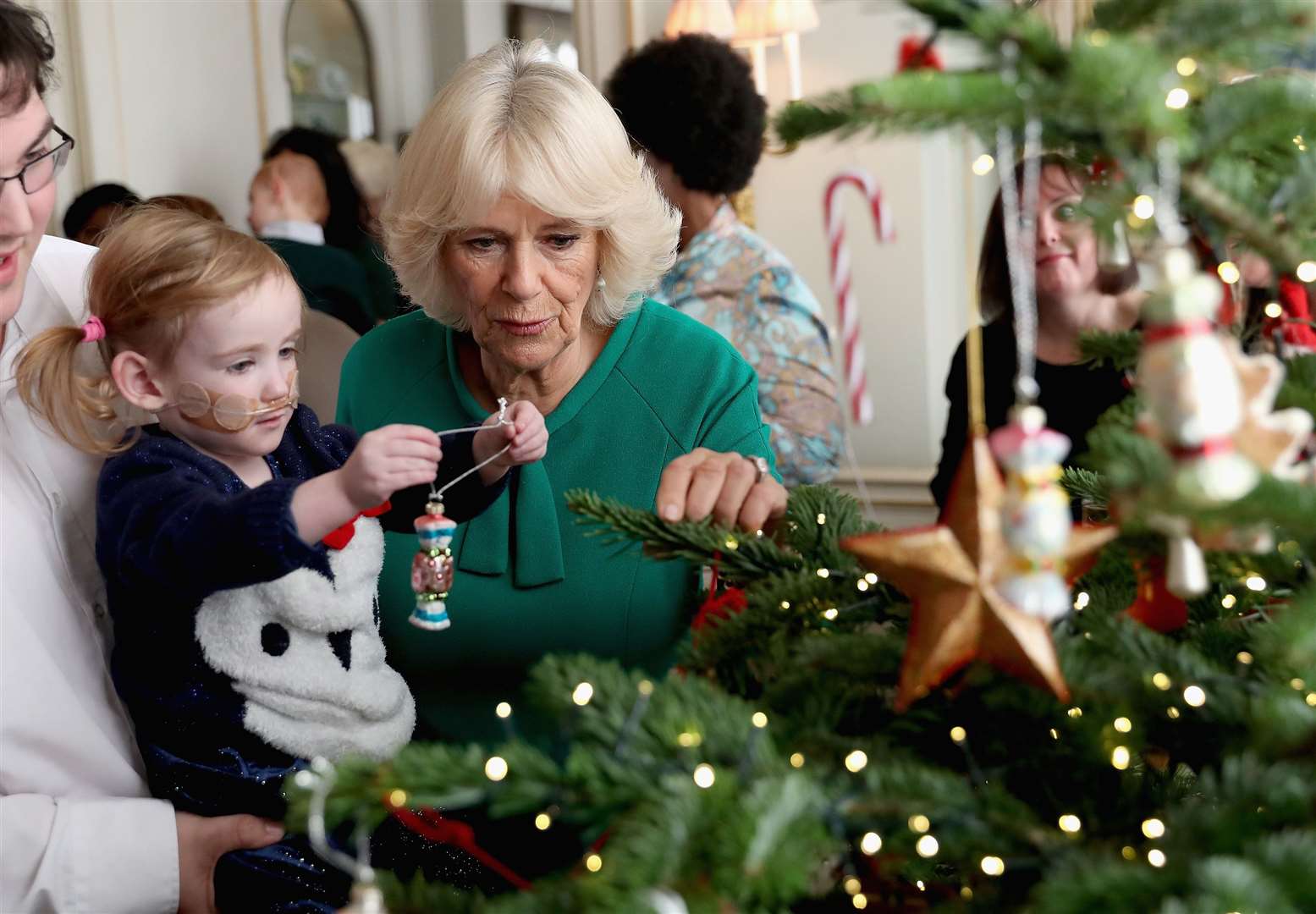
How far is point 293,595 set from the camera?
1.04 meters

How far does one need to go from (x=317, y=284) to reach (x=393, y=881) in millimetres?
2664

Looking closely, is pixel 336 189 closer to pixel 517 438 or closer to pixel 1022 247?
pixel 517 438

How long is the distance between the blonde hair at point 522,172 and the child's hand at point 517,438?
11.0 inches

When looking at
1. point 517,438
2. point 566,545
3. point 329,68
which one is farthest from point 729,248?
point 329,68

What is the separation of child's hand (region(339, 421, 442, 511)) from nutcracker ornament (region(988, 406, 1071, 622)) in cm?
48

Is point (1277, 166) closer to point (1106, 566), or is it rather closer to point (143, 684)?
point (1106, 566)

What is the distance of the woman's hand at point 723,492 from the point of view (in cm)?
94

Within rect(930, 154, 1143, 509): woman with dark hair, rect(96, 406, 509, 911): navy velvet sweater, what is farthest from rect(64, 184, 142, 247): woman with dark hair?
rect(96, 406, 509, 911): navy velvet sweater

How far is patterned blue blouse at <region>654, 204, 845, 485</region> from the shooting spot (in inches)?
91.2

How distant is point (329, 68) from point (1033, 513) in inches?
174

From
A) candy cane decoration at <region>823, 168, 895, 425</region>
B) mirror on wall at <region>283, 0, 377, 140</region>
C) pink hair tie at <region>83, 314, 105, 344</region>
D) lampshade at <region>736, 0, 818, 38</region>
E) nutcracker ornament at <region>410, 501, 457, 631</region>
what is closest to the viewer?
nutcracker ornament at <region>410, 501, 457, 631</region>

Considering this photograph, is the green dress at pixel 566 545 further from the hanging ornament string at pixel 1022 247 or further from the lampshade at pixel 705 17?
the lampshade at pixel 705 17

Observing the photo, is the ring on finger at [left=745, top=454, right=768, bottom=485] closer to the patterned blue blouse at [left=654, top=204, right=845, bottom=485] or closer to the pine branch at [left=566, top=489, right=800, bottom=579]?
the pine branch at [left=566, top=489, right=800, bottom=579]

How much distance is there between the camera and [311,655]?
3.49ft
